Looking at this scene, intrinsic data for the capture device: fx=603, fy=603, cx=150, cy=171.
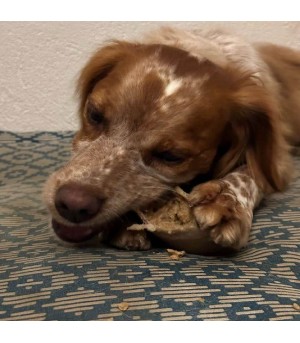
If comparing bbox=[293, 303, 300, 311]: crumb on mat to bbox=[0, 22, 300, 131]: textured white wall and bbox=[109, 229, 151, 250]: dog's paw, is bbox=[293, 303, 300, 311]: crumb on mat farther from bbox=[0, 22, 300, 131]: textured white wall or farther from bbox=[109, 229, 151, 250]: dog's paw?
bbox=[0, 22, 300, 131]: textured white wall

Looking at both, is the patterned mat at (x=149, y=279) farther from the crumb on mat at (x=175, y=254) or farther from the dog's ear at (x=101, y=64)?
the dog's ear at (x=101, y=64)

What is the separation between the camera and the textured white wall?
9.31 feet

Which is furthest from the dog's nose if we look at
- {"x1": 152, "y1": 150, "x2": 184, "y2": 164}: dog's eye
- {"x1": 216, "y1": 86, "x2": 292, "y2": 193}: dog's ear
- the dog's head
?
{"x1": 216, "y1": 86, "x2": 292, "y2": 193}: dog's ear

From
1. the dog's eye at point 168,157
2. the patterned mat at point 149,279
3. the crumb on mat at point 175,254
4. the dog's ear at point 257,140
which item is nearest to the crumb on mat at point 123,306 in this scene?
the patterned mat at point 149,279

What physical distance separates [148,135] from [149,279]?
38 cm

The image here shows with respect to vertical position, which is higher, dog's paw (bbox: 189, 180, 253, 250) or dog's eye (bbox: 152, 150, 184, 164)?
dog's eye (bbox: 152, 150, 184, 164)

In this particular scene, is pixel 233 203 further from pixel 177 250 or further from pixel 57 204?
pixel 57 204

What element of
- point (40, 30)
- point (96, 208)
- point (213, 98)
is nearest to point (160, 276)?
point (96, 208)

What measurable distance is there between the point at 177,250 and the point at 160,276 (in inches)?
7.0

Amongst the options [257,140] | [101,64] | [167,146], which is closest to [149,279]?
[167,146]

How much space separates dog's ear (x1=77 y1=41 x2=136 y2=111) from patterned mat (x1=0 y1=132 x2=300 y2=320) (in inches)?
16.6

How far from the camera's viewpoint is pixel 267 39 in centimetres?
289

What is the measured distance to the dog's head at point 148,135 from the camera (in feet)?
4.13

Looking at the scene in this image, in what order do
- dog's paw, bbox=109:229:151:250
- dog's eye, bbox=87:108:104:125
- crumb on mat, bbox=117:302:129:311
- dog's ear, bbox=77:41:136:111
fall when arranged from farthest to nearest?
1. dog's ear, bbox=77:41:136:111
2. dog's eye, bbox=87:108:104:125
3. dog's paw, bbox=109:229:151:250
4. crumb on mat, bbox=117:302:129:311
